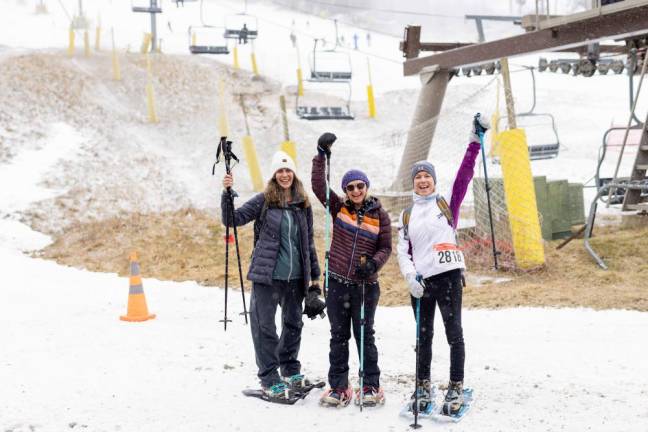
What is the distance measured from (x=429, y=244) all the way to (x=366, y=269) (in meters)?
0.46

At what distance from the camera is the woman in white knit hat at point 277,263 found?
5.20m

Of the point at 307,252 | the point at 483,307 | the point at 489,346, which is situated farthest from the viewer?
the point at 483,307

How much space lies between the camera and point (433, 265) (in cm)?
475

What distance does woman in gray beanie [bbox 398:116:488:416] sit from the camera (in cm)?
476

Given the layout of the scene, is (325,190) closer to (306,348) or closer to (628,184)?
(306,348)

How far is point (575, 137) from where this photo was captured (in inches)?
923

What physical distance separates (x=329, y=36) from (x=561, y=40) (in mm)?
37938

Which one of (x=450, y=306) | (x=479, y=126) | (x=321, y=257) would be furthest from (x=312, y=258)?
(x=321, y=257)

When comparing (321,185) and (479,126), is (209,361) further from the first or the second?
(479,126)

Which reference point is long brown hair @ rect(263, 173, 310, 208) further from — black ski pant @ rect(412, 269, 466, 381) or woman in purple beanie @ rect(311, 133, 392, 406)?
black ski pant @ rect(412, 269, 466, 381)

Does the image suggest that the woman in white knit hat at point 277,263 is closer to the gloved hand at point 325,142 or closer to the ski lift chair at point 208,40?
the gloved hand at point 325,142

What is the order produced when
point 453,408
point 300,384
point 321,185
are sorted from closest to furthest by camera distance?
1. point 453,408
2. point 321,185
3. point 300,384

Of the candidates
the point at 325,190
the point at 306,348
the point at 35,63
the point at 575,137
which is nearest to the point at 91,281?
the point at 306,348

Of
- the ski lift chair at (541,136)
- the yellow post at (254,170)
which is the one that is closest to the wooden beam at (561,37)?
the ski lift chair at (541,136)
